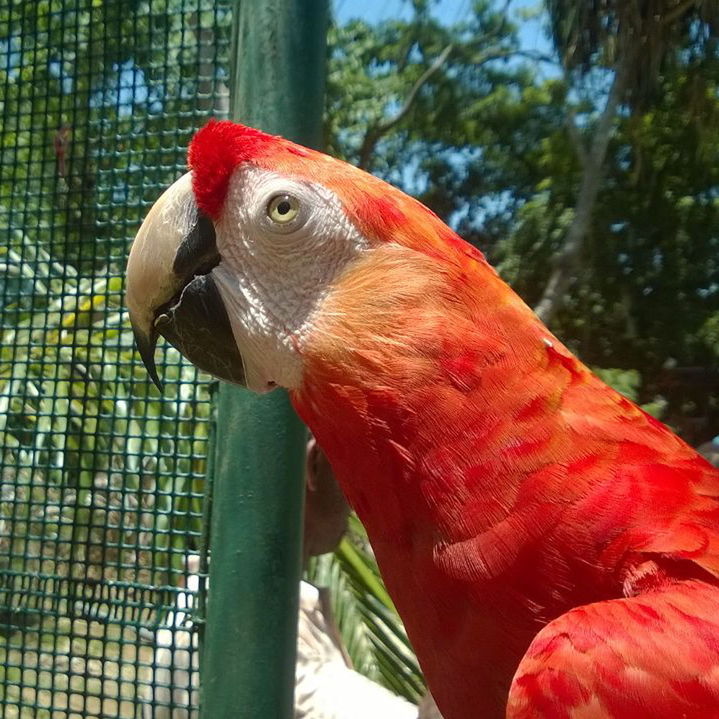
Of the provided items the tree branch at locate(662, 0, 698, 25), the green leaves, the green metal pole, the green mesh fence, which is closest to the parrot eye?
the green metal pole

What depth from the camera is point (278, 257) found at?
3.03ft

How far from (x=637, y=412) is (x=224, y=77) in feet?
3.32

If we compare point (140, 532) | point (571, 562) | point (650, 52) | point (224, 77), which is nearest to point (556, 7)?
point (650, 52)

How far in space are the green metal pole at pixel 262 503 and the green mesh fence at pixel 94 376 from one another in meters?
0.21

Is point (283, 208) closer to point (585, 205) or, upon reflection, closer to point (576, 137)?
point (585, 205)

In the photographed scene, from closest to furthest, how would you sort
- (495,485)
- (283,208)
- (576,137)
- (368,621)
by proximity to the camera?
(495,485) < (283,208) < (368,621) < (576,137)

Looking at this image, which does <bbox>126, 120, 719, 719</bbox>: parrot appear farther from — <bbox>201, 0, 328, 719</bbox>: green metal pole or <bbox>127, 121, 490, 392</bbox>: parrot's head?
<bbox>201, 0, 328, 719</bbox>: green metal pole

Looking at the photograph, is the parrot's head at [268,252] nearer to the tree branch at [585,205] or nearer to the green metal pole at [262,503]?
the green metal pole at [262,503]

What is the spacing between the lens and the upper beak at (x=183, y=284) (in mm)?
964

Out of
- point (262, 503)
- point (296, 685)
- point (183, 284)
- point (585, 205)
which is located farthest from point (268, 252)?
point (585, 205)

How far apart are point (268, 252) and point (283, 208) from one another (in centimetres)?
6

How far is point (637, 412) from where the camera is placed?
885 mm

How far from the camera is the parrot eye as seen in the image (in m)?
0.91

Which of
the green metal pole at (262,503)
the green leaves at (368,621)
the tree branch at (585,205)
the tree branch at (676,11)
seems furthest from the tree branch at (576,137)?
the green metal pole at (262,503)
